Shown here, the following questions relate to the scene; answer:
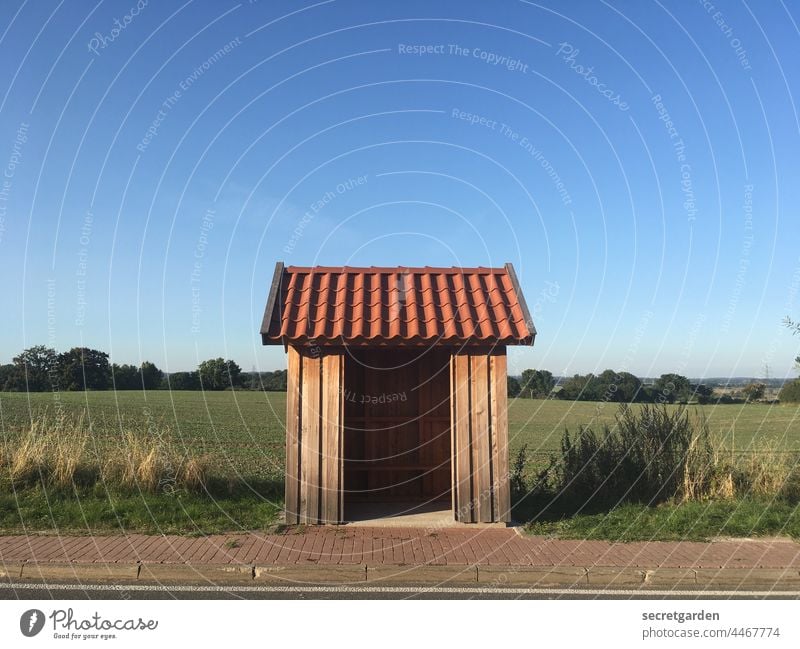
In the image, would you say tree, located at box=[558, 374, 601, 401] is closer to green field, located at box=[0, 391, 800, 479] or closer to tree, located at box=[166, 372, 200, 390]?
green field, located at box=[0, 391, 800, 479]

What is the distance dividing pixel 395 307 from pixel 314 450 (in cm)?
235

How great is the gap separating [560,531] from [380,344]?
11.2ft

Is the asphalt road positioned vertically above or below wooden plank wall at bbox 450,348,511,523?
below

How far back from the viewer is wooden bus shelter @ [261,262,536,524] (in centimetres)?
808

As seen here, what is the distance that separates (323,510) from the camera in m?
8.07

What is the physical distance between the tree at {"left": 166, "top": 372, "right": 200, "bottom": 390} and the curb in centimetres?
5726

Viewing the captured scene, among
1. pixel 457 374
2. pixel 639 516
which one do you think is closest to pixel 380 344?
pixel 457 374

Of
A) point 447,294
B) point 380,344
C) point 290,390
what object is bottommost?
point 290,390

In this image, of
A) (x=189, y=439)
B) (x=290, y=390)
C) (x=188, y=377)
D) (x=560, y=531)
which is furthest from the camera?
(x=188, y=377)

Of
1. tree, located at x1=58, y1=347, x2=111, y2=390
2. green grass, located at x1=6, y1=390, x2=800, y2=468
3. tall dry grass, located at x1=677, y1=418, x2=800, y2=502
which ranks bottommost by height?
green grass, located at x1=6, y1=390, x2=800, y2=468

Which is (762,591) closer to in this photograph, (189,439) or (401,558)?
A: (401,558)

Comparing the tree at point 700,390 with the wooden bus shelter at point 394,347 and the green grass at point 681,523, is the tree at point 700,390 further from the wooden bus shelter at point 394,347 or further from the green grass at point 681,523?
the wooden bus shelter at point 394,347

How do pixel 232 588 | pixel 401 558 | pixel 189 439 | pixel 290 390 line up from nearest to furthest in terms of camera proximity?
1. pixel 232 588
2. pixel 401 558
3. pixel 290 390
4. pixel 189 439
